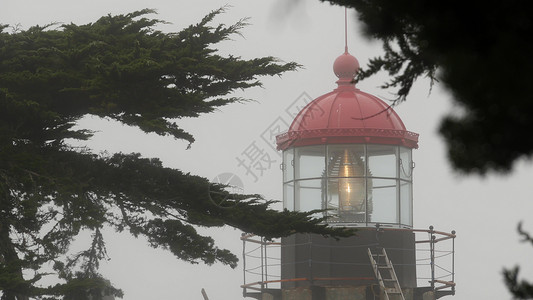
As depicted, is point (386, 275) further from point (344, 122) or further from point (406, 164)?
point (344, 122)

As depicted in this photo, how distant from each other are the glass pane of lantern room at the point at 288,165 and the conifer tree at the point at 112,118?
4.46 metres

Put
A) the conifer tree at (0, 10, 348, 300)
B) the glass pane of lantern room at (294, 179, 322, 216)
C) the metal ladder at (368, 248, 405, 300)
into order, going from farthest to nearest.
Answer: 1. the glass pane of lantern room at (294, 179, 322, 216)
2. the metal ladder at (368, 248, 405, 300)
3. the conifer tree at (0, 10, 348, 300)

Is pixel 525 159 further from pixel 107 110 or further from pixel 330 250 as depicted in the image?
pixel 330 250

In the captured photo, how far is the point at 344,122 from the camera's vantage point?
1648 cm

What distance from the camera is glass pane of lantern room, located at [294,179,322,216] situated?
54.3 ft

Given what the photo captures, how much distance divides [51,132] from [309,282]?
5.81 m

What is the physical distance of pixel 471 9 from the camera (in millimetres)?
3404

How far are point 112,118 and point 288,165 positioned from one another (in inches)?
232

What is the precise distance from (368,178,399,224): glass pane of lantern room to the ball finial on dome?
6.61 feet

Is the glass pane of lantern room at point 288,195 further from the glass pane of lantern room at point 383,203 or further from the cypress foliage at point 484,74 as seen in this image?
the cypress foliage at point 484,74

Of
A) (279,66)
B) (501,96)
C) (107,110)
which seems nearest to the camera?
(501,96)

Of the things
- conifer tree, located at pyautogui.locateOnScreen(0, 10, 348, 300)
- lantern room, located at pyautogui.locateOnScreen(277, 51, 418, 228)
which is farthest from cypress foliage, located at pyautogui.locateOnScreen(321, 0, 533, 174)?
lantern room, located at pyautogui.locateOnScreen(277, 51, 418, 228)

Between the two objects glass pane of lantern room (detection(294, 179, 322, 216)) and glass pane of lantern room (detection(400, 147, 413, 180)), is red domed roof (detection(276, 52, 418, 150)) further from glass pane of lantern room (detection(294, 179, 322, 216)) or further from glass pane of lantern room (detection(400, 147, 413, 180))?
glass pane of lantern room (detection(294, 179, 322, 216))

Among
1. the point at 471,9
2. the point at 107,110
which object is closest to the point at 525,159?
the point at 471,9
